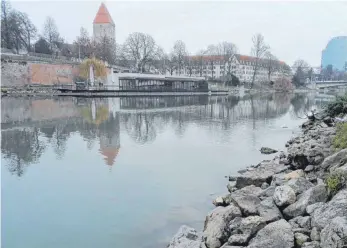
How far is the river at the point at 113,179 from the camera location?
697cm

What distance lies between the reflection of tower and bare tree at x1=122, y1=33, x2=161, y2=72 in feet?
173

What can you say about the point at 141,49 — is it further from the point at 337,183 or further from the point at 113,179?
the point at 337,183

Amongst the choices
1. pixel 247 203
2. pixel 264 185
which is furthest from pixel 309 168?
pixel 247 203

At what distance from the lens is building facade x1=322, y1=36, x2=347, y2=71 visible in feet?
371

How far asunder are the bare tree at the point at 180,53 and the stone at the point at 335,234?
80897mm

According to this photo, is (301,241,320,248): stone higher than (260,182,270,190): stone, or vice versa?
(301,241,320,248): stone

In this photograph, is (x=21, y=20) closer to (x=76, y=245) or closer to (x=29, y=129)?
(x=29, y=129)

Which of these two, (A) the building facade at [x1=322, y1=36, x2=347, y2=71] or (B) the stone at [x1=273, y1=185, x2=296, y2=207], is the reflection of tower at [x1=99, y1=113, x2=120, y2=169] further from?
(A) the building facade at [x1=322, y1=36, x2=347, y2=71]

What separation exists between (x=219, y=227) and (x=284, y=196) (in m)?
1.32

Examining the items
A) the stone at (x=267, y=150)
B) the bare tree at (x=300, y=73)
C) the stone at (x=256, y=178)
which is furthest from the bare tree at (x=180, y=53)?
the stone at (x=256, y=178)

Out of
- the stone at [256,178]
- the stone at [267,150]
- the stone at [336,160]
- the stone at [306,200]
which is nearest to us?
the stone at [306,200]

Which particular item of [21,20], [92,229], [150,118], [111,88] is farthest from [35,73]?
[92,229]

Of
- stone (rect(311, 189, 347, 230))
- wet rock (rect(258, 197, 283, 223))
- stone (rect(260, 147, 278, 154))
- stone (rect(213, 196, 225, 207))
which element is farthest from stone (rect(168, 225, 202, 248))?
stone (rect(260, 147, 278, 154))

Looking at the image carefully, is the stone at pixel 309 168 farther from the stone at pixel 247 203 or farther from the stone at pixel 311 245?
the stone at pixel 311 245
